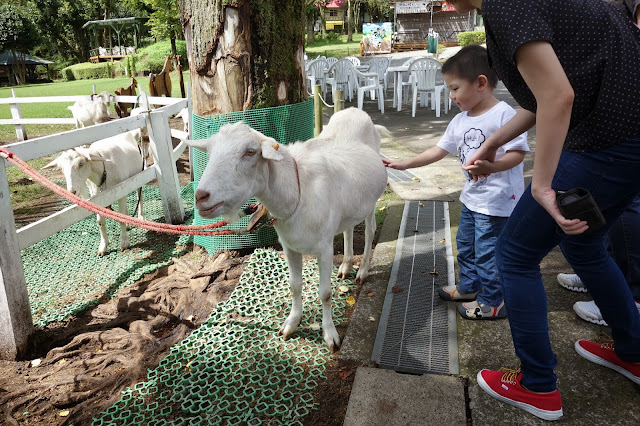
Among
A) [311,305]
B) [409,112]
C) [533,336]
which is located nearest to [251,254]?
[311,305]

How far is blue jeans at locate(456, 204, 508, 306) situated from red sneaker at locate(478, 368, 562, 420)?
603 mm

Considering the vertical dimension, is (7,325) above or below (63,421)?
above

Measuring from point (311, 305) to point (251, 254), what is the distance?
1.03 metres

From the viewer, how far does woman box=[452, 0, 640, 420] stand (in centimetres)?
149

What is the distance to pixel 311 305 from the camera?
332 centimetres

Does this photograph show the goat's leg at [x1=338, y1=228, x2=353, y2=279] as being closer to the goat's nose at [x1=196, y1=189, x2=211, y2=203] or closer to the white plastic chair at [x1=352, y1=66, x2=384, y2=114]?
the goat's nose at [x1=196, y1=189, x2=211, y2=203]

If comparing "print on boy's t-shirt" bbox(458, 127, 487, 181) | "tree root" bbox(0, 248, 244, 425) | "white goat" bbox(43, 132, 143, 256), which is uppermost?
"print on boy's t-shirt" bbox(458, 127, 487, 181)

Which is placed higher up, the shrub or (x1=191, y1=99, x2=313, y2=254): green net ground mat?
the shrub

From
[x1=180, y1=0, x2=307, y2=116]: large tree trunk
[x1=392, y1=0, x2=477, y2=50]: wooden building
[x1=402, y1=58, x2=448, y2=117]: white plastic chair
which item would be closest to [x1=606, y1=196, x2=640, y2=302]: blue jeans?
[x1=180, y1=0, x2=307, y2=116]: large tree trunk

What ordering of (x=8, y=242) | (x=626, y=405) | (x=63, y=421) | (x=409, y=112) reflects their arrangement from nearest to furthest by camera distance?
1. (x=626, y=405)
2. (x=63, y=421)
3. (x=8, y=242)
4. (x=409, y=112)

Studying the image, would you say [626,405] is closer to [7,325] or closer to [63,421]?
[63,421]

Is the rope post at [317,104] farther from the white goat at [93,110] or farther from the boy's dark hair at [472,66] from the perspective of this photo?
the white goat at [93,110]

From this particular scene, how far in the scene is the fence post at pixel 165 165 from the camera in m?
5.23

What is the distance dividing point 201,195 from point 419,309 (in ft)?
6.01
